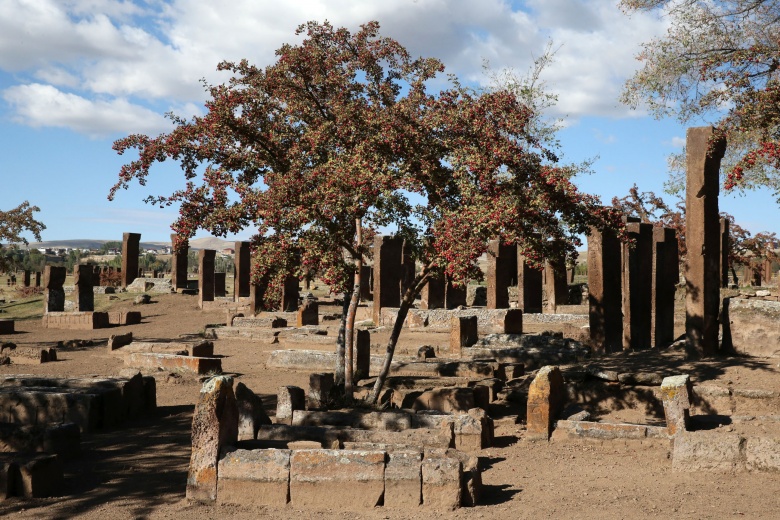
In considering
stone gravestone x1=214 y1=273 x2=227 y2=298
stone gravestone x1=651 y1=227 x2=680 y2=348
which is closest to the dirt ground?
stone gravestone x1=651 y1=227 x2=680 y2=348

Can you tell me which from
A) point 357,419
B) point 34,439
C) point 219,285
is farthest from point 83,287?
point 357,419

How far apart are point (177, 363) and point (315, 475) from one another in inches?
383

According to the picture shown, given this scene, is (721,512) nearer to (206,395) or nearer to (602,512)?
(602,512)

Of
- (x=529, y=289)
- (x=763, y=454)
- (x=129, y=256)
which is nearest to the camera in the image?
(x=763, y=454)

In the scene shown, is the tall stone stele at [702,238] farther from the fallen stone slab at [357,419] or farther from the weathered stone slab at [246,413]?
the weathered stone slab at [246,413]

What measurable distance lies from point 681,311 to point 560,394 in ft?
51.6

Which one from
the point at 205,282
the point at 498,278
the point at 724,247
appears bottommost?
the point at 498,278

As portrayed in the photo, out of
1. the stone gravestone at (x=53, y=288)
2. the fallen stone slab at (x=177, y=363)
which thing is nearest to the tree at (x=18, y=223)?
the stone gravestone at (x=53, y=288)

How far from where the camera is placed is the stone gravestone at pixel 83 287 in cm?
2953

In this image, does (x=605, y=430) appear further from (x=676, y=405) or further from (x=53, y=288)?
(x=53, y=288)

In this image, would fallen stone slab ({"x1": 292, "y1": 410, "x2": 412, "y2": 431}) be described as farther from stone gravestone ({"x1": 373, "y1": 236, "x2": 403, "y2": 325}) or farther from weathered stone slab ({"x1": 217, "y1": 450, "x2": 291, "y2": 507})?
stone gravestone ({"x1": 373, "y1": 236, "x2": 403, "y2": 325})

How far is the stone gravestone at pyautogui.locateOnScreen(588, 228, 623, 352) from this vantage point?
17.1 meters

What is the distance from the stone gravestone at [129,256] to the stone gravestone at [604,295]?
29.1 metres

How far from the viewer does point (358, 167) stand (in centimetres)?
1116
